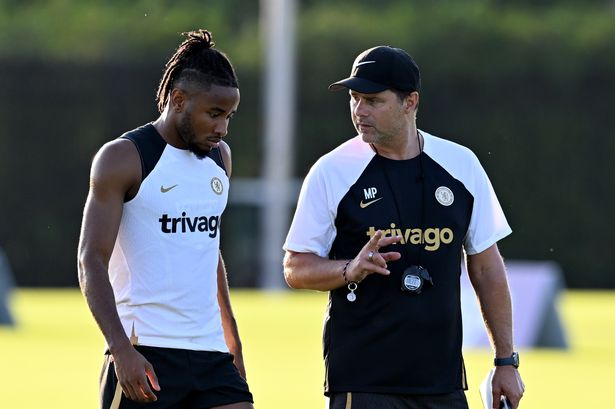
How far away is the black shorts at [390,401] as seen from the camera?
19.2 feet

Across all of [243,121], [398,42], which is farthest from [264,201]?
[398,42]

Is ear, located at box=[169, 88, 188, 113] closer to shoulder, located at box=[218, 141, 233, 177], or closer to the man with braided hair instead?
the man with braided hair

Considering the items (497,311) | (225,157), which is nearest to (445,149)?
(497,311)

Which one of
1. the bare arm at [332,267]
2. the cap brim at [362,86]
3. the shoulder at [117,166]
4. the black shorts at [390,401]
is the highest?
the cap brim at [362,86]

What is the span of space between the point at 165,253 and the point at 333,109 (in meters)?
19.6

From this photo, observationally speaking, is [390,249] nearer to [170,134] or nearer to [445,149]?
[445,149]

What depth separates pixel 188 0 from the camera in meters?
28.0

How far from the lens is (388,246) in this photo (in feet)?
19.2

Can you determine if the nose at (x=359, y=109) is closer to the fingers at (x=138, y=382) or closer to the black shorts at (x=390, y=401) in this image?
the black shorts at (x=390, y=401)

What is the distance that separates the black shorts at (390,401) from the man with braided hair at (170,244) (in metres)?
0.36

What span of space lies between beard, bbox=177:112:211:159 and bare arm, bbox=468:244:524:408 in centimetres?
121

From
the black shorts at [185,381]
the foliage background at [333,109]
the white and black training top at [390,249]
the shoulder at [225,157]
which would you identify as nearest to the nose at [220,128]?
the shoulder at [225,157]

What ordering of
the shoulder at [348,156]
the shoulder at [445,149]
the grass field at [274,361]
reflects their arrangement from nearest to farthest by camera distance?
the shoulder at [348,156] < the shoulder at [445,149] < the grass field at [274,361]

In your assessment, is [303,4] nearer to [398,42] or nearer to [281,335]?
[398,42]
